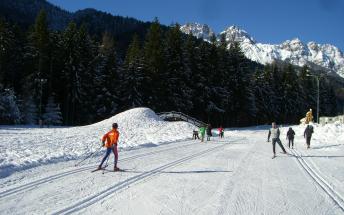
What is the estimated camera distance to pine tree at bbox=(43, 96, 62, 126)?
52.4 meters

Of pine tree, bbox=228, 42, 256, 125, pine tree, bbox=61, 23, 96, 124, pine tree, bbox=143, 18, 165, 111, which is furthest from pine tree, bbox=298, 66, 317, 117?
pine tree, bbox=61, 23, 96, 124

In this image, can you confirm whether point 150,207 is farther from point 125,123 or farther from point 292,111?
point 292,111

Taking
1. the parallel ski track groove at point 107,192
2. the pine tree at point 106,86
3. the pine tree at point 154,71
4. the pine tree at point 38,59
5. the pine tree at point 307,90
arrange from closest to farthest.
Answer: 1. the parallel ski track groove at point 107,192
2. the pine tree at point 38,59
3. the pine tree at point 106,86
4. the pine tree at point 154,71
5. the pine tree at point 307,90

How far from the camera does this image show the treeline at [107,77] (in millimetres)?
53344

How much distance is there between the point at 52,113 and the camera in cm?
5312

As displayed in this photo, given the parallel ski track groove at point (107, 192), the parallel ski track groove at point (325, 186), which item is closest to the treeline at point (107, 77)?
the parallel ski track groove at point (107, 192)

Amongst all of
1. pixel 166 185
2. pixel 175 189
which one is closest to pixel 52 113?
pixel 166 185

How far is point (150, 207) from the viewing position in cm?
941

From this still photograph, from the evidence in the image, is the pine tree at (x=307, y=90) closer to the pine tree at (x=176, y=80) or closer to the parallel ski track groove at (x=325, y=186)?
the pine tree at (x=176, y=80)

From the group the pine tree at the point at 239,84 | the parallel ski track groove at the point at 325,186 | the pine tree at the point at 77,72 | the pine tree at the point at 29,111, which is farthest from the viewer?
the pine tree at the point at 239,84

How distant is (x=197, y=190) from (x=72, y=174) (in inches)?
180

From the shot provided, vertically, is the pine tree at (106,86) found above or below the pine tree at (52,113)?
above

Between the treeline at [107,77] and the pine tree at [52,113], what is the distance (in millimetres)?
126

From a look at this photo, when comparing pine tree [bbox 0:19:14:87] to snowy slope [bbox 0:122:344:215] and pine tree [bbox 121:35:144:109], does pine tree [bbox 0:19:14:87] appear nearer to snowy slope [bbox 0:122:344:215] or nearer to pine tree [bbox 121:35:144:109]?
pine tree [bbox 121:35:144:109]
